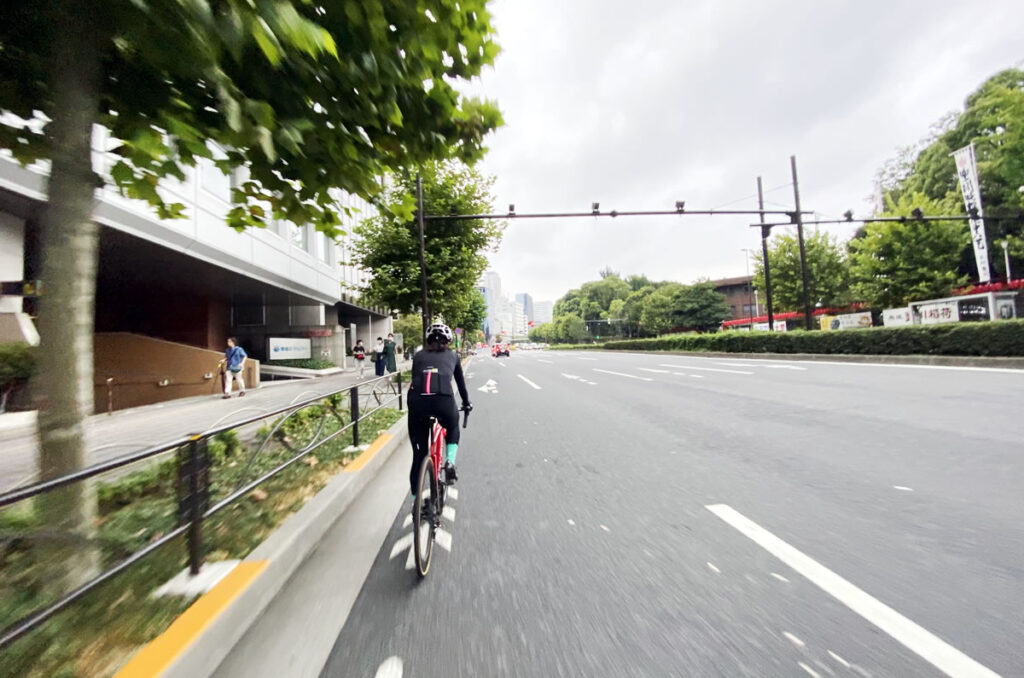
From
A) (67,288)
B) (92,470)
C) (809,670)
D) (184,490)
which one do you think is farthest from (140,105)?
(809,670)

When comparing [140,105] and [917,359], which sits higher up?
[140,105]

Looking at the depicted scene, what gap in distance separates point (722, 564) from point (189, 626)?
282 cm

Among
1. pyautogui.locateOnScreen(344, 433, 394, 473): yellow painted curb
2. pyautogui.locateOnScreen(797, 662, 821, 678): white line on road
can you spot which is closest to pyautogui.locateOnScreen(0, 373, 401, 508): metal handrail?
pyautogui.locateOnScreen(344, 433, 394, 473): yellow painted curb

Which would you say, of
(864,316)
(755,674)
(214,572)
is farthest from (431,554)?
(864,316)

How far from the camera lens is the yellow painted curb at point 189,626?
1723mm

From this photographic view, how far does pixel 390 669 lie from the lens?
1.92 m

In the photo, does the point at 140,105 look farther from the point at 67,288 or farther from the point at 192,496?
the point at 192,496

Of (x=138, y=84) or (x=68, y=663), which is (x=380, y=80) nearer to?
(x=138, y=84)

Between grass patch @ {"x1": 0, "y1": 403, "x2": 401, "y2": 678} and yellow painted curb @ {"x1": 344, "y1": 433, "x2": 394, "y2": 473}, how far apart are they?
0.21m

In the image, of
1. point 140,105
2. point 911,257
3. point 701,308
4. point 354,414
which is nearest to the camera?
point 140,105

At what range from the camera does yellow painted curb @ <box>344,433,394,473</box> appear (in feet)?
15.9

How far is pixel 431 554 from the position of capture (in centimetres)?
307

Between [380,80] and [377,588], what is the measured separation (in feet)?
9.46

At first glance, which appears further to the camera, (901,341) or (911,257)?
(911,257)
